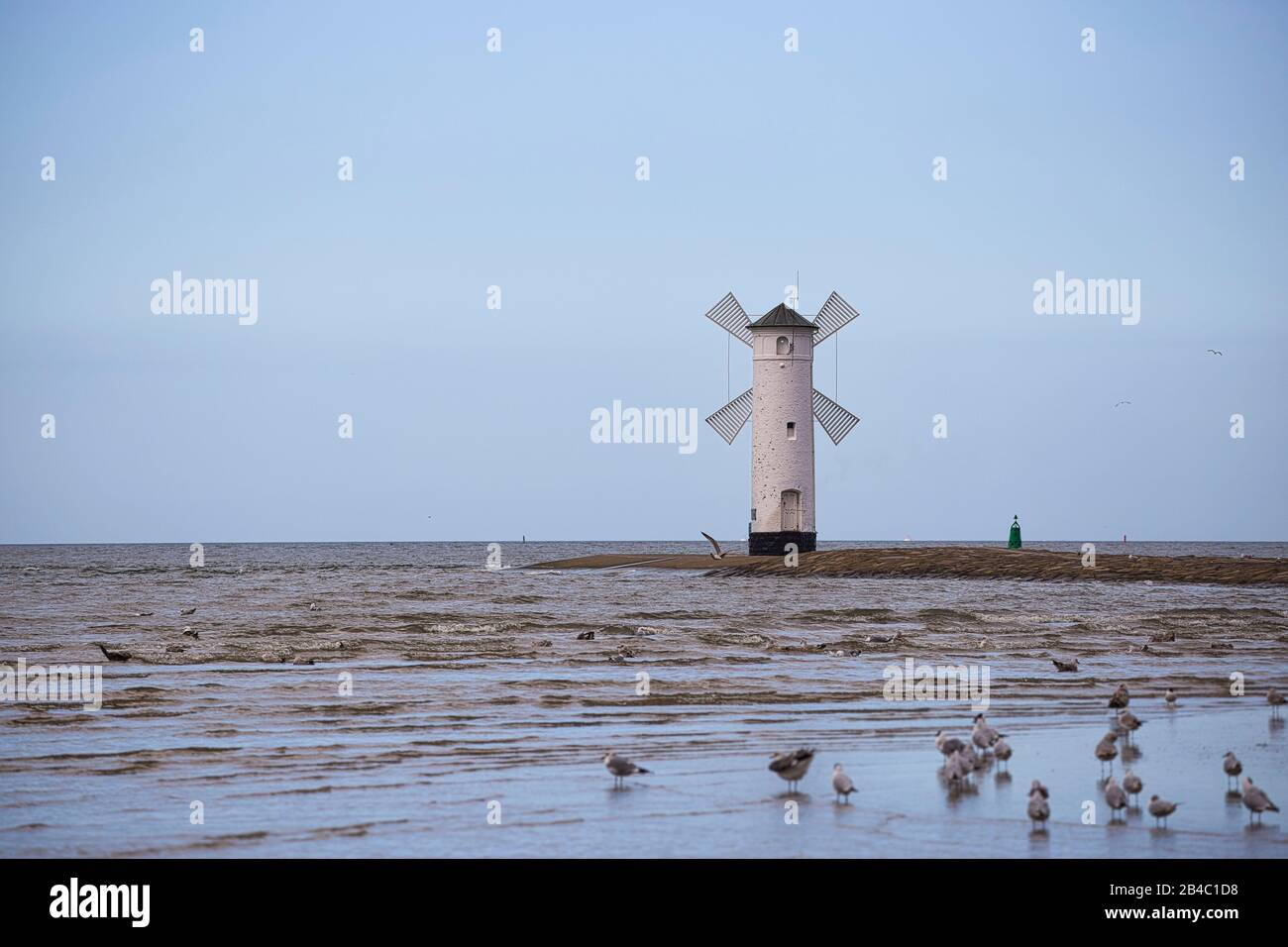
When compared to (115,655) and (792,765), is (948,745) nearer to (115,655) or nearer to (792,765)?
(792,765)

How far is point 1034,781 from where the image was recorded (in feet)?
35.6

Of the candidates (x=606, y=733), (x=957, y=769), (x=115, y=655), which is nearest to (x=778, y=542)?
(x=115, y=655)

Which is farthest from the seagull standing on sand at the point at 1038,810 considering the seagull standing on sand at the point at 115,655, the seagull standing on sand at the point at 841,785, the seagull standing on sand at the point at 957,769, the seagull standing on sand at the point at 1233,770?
the seagull standing on sand at the point at 115,655

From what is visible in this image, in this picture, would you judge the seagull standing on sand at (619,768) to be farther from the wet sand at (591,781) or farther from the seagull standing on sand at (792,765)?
the seagull standing on sand at (792,765)

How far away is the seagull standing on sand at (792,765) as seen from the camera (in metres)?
11.4

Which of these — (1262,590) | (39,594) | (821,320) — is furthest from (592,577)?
(1262,590)

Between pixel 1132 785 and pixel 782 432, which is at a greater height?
pixel 782 432

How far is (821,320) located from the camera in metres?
57.6

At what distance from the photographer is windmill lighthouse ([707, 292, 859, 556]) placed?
2042 inches

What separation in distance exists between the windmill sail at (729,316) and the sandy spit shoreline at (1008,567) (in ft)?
28.9

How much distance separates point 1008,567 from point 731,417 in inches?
484

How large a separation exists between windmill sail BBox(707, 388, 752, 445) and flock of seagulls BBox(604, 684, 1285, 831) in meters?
42.0
